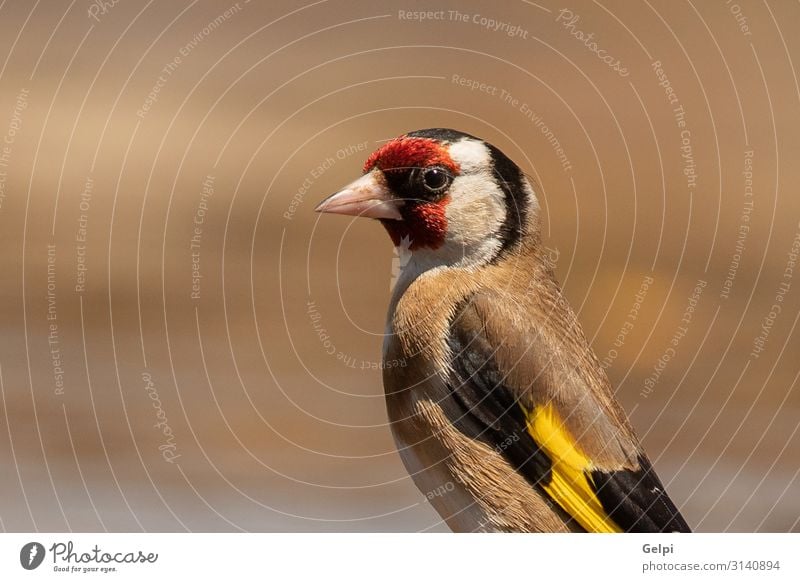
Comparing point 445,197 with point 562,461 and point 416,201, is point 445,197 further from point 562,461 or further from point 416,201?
point 562,461

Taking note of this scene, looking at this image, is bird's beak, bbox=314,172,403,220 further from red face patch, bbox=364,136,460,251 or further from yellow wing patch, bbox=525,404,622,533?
yellow wing patch, bbox=525,404,622,533

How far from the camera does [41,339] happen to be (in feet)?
4.01

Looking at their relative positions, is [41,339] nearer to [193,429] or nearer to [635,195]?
[193,429]

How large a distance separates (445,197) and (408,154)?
0.07 m

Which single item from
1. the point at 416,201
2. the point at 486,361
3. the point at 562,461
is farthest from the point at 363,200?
the point at 562,461

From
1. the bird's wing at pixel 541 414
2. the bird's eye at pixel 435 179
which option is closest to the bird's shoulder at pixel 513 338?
the bird's wing at pixel 541 414

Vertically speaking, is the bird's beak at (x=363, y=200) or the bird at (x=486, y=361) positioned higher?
the bird's beak at (x=363, y=200)

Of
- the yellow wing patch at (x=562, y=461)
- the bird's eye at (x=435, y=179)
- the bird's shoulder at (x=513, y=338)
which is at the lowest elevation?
the yellow wing patch at (x=562, y=461)

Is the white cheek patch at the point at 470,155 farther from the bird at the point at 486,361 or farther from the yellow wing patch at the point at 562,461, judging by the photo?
the yellow wing patch at the point at 562,461

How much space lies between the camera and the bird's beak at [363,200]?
3.31 feet

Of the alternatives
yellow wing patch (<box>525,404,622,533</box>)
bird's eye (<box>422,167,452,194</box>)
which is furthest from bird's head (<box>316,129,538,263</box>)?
yellow wing patch (<box>525,404,622,533</box>)

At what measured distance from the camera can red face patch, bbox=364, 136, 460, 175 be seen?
1012mm
